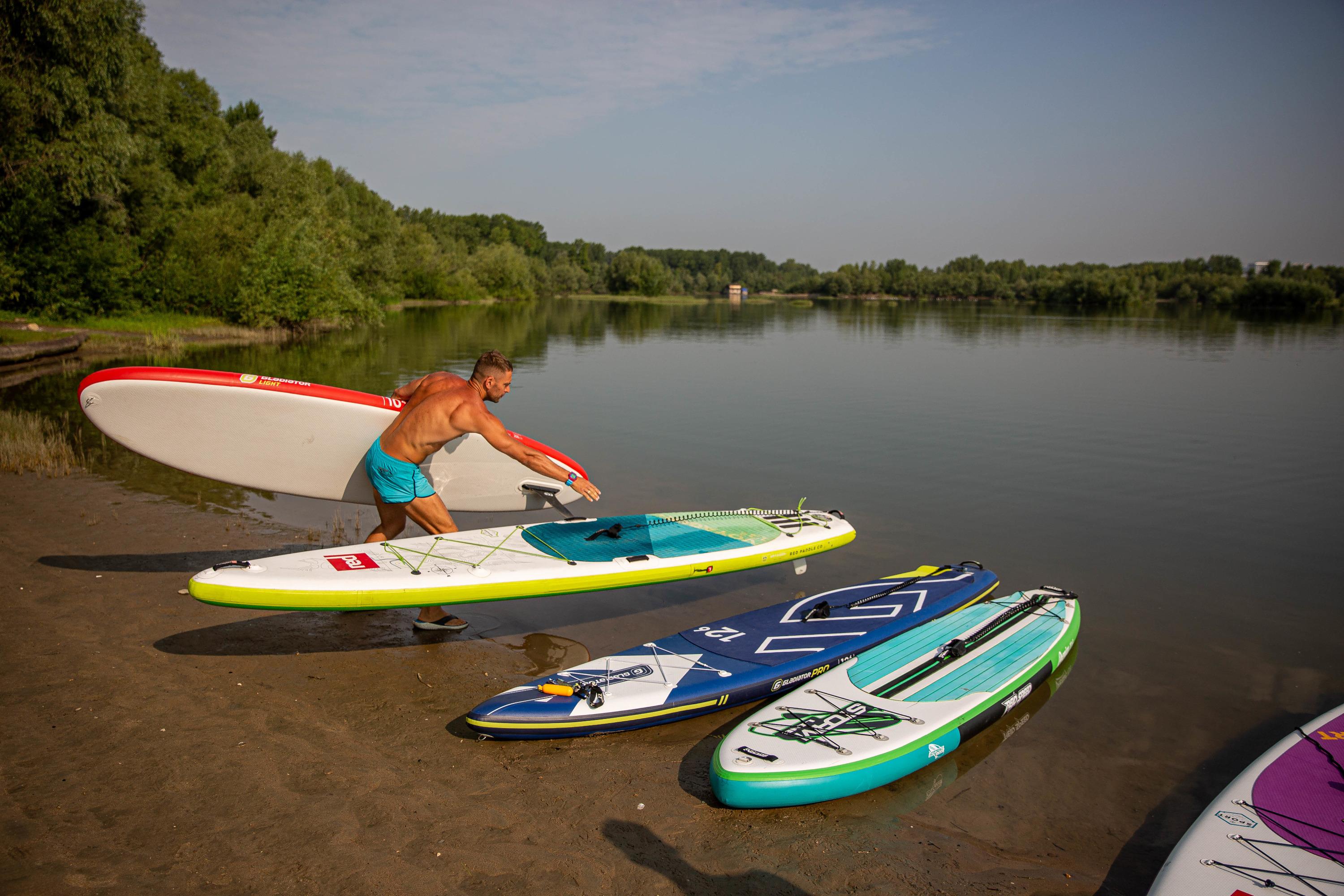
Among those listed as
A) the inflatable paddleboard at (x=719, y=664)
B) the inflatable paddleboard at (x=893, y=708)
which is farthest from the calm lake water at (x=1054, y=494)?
the inflatable paddleboard at (x=719, y=664)

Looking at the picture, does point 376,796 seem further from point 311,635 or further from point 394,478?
point 394,478

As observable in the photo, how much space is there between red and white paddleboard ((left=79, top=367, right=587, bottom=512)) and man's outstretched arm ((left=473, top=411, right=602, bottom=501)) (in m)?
0.56

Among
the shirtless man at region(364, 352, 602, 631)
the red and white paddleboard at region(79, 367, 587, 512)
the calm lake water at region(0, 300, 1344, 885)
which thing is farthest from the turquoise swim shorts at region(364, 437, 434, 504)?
the calm lake water at region(0, 300, 1344, 885)

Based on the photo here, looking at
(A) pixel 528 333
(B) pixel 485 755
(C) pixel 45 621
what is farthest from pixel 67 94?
(B) pixel 485 755

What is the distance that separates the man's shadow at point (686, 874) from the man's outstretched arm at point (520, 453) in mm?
2389

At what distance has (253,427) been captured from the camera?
21.8 feet

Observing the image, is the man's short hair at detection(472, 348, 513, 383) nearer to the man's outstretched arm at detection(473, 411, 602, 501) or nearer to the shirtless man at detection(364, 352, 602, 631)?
the shirtless man at detection(364, 352, 602, 631)

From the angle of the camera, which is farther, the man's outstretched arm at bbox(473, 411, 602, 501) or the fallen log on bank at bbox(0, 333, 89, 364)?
the fallen log on bank at bbox(0, 333, 89, 364)

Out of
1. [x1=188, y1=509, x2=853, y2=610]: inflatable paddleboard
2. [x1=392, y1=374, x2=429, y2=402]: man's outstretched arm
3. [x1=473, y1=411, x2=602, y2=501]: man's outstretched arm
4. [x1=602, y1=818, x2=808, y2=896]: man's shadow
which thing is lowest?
[x1=602, y1=818, x2=808, y2=896]: man's shadow

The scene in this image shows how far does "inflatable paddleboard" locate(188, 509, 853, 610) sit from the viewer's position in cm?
486

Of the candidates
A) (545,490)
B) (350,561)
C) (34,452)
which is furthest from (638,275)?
(350,561)

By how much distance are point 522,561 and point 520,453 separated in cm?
79

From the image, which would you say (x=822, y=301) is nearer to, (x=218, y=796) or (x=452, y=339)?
(x=452, y=339)

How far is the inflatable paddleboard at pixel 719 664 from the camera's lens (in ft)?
14.6
